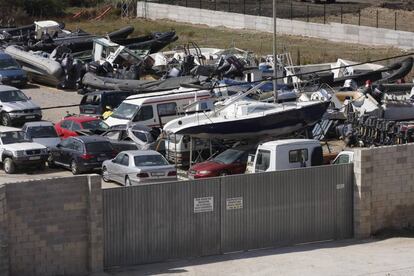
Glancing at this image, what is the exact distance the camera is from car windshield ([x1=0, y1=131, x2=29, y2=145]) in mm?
37500

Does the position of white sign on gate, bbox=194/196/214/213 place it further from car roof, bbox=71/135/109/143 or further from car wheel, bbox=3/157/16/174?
car wheel, bbox=3/157/16/174

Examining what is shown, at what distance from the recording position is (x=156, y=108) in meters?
41.1

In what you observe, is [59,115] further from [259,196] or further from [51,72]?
[259,196]

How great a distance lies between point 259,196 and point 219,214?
1107 mm

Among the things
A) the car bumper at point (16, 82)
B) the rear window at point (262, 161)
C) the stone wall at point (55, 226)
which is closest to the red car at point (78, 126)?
the rear window at point (262, 161)

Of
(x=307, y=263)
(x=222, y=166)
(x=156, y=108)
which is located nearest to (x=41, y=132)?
(x=156, y=108)

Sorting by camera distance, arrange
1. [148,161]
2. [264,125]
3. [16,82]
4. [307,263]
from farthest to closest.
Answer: [16,82]
[264,125]
[148,161]
[307,263]

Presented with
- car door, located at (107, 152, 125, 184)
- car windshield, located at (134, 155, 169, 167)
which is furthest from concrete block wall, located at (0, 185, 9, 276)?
car door, located at (107, 152, 125, 184)

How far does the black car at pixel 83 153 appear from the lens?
119 feet

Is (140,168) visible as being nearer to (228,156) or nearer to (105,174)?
(105,174)

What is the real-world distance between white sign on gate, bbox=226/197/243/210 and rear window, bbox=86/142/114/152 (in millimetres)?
10645

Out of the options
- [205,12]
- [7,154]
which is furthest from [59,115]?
[205,12]

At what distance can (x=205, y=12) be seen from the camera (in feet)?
250

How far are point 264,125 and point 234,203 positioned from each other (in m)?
11.4
